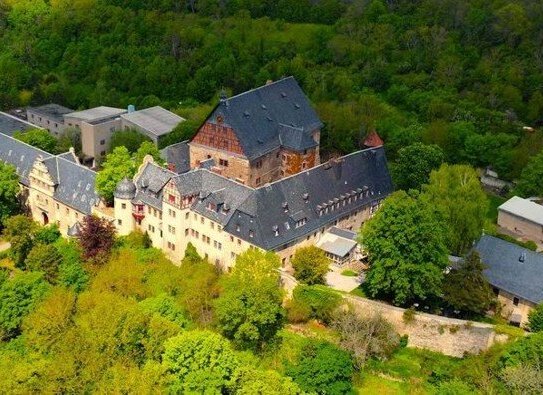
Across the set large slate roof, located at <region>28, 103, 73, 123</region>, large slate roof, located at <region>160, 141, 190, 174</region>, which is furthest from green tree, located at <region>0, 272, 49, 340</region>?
large slate roof, located at <region>28, 103, 73, 123</region>

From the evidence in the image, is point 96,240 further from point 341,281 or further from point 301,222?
point 341,281

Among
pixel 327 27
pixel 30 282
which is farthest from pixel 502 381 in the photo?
pixel 327 27

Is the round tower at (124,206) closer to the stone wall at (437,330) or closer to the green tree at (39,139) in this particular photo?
the green tree at (39,139)

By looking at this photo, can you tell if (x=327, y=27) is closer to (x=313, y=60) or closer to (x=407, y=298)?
(x=313, y=60)

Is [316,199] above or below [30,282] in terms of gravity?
above

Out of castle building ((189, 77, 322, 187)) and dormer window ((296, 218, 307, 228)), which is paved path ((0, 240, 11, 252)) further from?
dormer window ((296, 218, 307, 228))

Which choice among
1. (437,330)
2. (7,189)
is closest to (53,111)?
(7,189)
